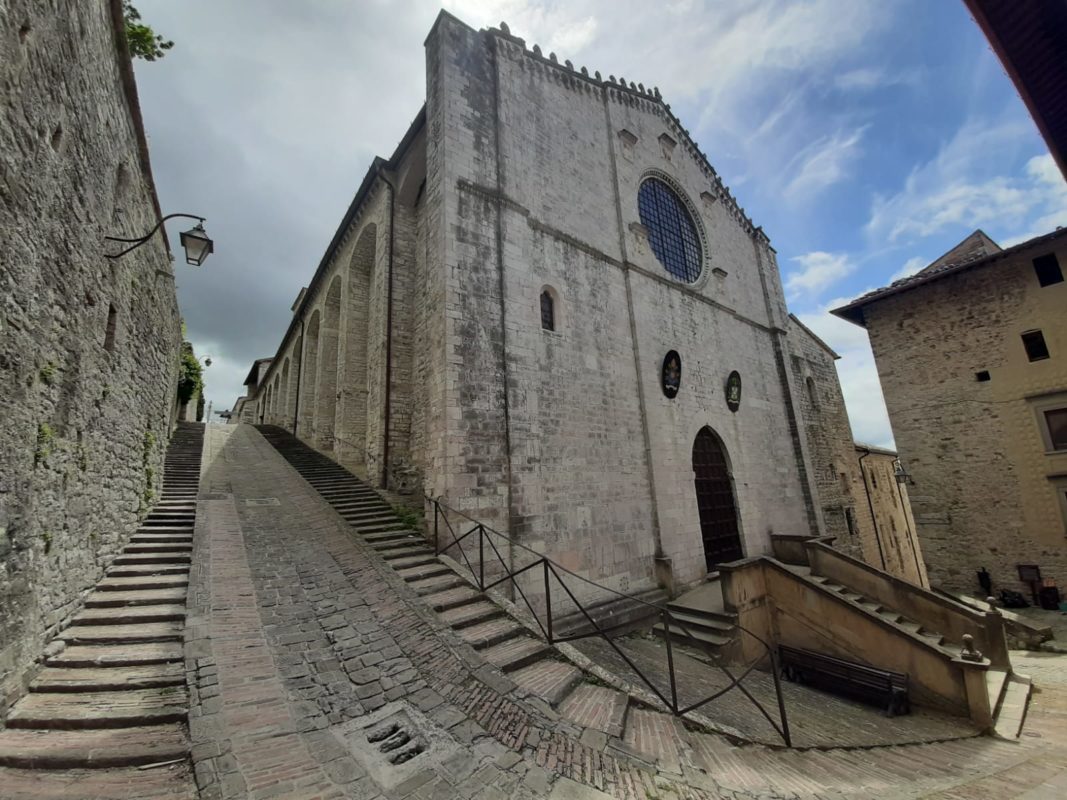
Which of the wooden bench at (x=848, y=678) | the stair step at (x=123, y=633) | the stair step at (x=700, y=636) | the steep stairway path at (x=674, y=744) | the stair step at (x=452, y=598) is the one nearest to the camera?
the steep stairway path at (x=674, y=744)

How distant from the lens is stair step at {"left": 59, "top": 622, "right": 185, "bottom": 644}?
162 inches

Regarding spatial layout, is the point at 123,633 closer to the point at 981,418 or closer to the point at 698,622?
the point at 698,622

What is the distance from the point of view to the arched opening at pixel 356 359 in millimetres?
13556

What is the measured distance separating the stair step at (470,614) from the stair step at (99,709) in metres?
2.50

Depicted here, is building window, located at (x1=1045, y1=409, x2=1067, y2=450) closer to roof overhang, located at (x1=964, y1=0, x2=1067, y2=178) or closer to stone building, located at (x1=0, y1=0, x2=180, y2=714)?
roof overhang, located at (x1=964, y1=0, x2=1067, y2=178)

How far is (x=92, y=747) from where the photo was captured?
297cm

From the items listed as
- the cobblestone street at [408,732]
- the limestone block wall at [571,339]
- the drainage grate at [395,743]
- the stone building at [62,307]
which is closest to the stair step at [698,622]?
the limestone block wall at [571,339]

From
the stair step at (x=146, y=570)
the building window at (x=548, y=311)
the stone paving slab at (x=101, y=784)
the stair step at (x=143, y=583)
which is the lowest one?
the stone paving slab at (x=101, y=784)

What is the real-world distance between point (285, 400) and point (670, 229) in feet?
68.2

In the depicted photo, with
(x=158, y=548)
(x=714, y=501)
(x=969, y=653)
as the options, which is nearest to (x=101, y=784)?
(x=158, y=548)

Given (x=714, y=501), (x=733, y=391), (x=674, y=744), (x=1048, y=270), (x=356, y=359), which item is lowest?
(x=674, y=744)

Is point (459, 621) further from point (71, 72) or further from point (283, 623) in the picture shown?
point (71, 72)

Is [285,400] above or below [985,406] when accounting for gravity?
above

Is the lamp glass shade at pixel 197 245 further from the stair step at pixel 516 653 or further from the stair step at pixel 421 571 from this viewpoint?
the stair step at pixel 516 653
